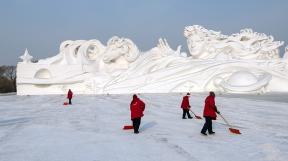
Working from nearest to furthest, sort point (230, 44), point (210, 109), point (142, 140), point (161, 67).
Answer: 1. point (142, 140)
2. point (210, 109)
3. point (161, 67)
4. point (230, 44)

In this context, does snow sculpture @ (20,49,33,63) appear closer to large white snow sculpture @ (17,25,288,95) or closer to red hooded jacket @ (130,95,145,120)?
large white snow sculpture @ (17,25,288,95)

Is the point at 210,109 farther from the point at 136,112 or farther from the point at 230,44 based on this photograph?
the point at 230,44

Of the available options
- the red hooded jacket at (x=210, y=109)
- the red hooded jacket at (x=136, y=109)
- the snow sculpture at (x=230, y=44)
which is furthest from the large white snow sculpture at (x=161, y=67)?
the red hooded jacket at (x=136, y=109)

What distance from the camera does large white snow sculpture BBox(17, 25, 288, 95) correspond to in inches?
881

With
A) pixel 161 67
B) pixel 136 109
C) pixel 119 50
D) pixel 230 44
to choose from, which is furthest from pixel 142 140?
pixel 230 44

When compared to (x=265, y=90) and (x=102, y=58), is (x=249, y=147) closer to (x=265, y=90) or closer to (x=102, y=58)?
(x=265, y=90)

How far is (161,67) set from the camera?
24781 mm

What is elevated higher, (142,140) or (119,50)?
(119,50)

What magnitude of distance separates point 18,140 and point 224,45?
21.5 meters

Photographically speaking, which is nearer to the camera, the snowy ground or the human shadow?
the snowy ground

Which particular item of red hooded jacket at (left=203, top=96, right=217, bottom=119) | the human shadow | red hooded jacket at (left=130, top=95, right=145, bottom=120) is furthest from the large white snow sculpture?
red hooded jacket at (left=130, top=95, right=145, bottom=120)

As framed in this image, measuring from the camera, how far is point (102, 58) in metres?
25.8

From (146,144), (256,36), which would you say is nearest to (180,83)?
(256,36)

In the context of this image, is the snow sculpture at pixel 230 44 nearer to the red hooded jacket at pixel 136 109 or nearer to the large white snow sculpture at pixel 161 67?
the large white snow sculpture at pixel 161 67
